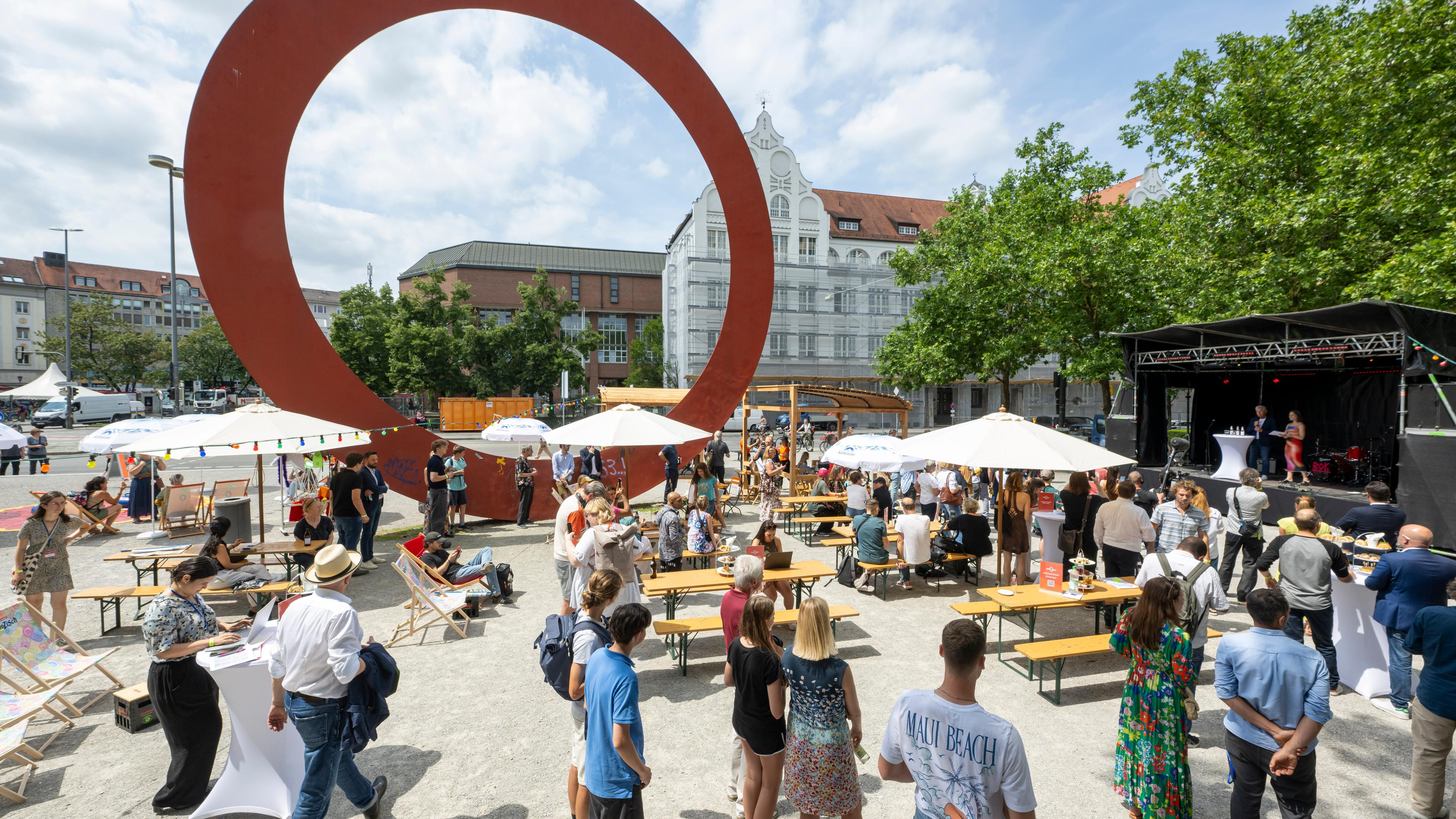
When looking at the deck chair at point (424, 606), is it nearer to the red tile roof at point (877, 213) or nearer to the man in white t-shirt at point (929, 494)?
the man in white t-shirt at point (929, 494)

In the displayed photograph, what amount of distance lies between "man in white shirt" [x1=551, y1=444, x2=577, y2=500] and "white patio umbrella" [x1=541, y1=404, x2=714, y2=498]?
1947 millimetres

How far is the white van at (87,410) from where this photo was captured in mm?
33281

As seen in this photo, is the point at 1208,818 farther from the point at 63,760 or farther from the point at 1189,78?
the point at 1189,78

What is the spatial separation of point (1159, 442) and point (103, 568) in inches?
805

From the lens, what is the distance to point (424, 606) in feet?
22.2

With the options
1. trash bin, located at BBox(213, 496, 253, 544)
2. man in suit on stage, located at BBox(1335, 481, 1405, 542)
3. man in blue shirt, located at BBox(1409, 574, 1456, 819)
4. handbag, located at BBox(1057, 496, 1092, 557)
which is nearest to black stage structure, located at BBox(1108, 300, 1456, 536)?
man in suit on stage, located at BBox(1335, 481, 1405, 542)

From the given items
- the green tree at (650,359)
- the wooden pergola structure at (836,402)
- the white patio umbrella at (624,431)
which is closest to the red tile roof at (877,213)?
the green tree at (650,359)

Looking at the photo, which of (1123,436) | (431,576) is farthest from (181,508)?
(1123,436)

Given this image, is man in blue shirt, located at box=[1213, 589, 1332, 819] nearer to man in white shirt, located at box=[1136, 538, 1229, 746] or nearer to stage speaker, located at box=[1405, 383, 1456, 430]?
man in white shirt, located at box=[1136, 538, 1229, 746]

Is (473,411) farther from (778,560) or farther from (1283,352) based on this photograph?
(1283,352)

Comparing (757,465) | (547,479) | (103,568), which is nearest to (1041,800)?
(547,479)

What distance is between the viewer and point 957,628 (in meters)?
2.35

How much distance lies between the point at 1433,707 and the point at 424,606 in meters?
7.87

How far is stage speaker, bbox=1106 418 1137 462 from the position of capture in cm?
1557
